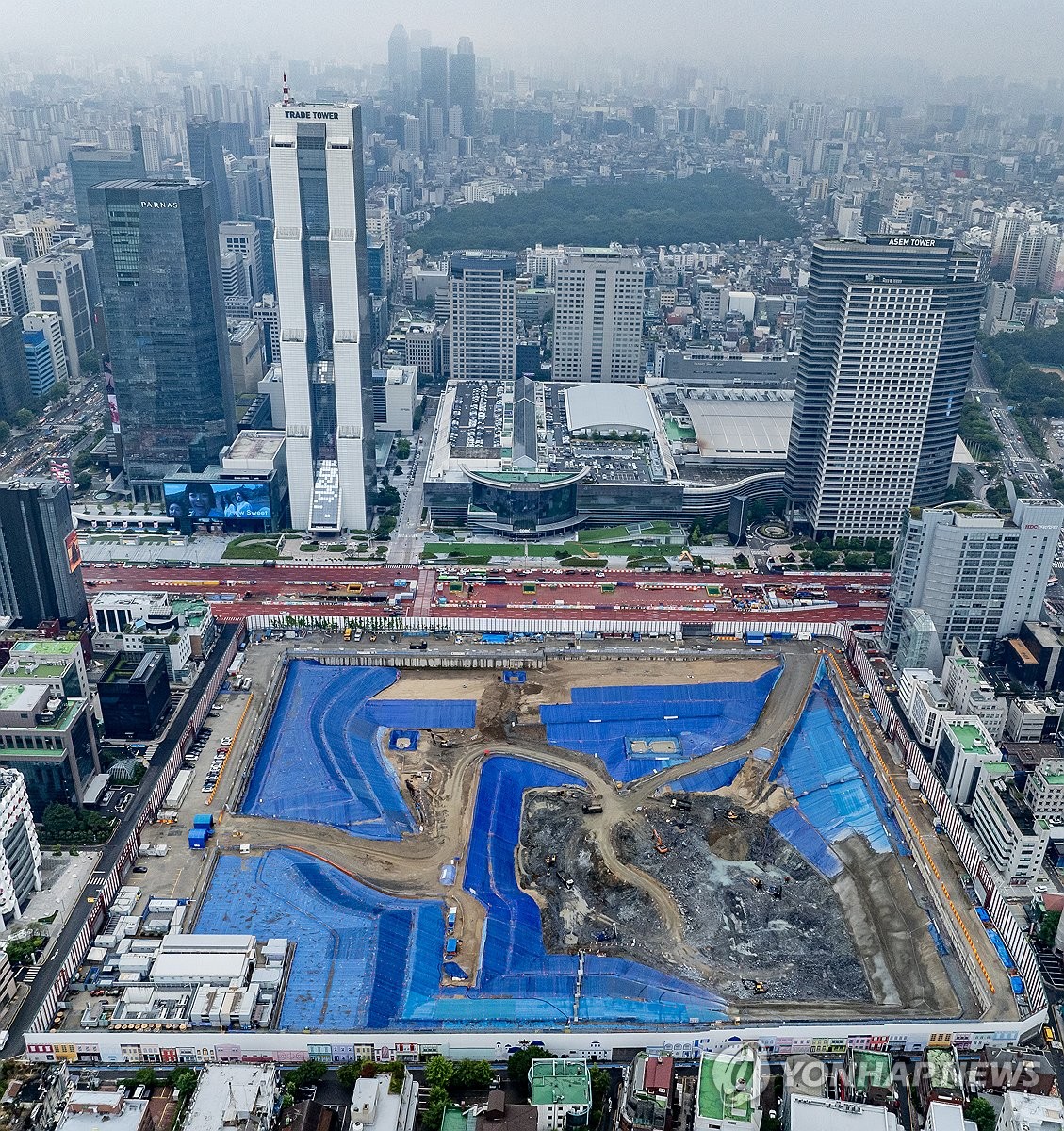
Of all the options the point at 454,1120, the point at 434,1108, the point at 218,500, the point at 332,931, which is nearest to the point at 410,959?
the point at 332,931

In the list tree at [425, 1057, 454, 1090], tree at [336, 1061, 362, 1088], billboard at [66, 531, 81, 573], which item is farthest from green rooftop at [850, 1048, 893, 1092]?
billboard at [66, 531, 81, 573]

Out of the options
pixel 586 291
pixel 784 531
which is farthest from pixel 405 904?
pixel 586 291

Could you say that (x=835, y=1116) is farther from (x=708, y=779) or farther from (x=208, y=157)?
(x=208, y=157)

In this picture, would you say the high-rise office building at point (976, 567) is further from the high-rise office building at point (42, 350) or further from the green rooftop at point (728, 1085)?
the high-rise office building at point (42, 350)

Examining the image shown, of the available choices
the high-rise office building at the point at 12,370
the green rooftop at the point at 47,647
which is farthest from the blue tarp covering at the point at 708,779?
the high-rise office building at the point at 12,370

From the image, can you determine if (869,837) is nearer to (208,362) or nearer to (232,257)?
(208,362)

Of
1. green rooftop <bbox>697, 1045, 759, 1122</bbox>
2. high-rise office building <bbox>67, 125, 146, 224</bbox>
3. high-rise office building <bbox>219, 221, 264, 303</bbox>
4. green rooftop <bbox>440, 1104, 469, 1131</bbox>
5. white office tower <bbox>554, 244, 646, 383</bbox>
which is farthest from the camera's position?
high-rise office building <bbox>67, 125, 146, 224</bbox>

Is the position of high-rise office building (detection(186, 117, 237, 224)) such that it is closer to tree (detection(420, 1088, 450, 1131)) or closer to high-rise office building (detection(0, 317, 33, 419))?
high-rise office building (detection(0, 317, 33, 419))
